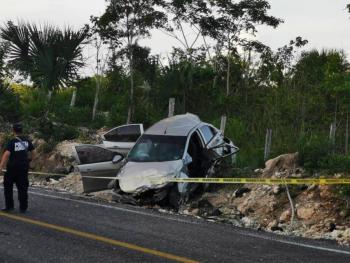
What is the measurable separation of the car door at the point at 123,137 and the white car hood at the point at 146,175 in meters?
2.37

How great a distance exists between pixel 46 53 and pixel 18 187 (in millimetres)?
10279

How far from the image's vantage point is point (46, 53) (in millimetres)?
19453

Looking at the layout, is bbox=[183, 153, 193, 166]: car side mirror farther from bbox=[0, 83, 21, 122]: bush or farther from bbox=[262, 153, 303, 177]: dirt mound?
bbox=[0, 83, 21, 122]: bush

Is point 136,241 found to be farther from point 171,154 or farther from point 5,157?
point 171,154

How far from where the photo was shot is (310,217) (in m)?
10.4

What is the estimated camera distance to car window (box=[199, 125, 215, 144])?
43.8ft

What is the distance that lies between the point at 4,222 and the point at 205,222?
334 centimetres

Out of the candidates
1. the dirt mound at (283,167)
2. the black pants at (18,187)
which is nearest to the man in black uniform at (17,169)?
the black pants at (18,187)

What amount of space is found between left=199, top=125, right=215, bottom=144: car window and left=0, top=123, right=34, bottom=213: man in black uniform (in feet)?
15.4

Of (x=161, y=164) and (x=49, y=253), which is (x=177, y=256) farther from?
(x=161, y=164)

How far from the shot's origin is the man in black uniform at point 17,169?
9.95 m

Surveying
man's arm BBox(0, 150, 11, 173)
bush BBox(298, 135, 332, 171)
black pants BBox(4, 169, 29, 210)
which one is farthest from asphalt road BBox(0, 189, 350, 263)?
bush BBox(298, 135, 332, 171)

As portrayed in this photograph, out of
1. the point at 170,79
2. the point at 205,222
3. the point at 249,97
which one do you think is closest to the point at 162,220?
the point at 205,222

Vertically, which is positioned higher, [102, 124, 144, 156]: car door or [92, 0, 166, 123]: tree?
[92, 0, 166, 123]: tree
